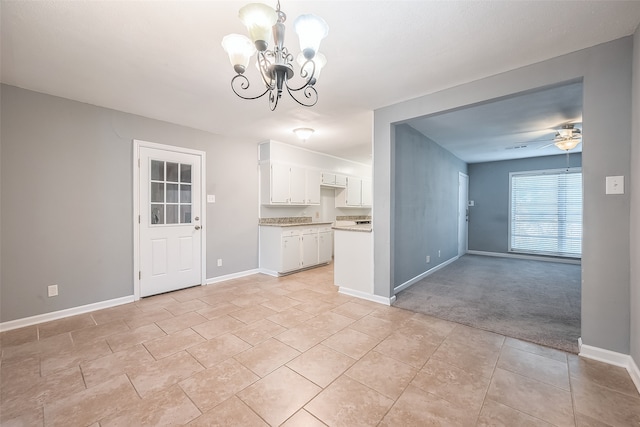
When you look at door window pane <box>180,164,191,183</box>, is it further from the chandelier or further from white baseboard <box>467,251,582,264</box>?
white baseboard <box>467,251,582,264</box>

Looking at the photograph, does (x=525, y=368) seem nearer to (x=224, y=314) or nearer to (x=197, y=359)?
(x=197, y=359)

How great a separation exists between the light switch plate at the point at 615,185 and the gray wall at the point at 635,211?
6 cm

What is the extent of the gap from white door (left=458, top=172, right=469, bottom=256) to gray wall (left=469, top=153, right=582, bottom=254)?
0.49 feet

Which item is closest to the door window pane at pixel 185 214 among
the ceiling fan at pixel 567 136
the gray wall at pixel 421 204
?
the gray wall at pixel 421 204

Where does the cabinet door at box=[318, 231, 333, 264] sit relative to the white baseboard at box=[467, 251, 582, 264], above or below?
above

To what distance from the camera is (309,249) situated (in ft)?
17.2

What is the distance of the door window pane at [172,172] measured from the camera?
383 centimetres

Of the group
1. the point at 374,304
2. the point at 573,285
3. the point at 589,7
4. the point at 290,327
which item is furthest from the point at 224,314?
the point at 573,285

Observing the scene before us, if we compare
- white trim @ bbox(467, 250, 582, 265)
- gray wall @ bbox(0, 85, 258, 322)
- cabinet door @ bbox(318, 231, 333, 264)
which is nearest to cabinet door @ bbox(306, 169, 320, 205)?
cabinet door @ bbox(318, 231, 333, 264)

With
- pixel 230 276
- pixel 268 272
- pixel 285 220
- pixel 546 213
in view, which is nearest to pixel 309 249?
pixel 285 220

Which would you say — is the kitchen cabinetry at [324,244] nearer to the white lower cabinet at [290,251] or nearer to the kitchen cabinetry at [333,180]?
the white lower cabinet at [290,251]

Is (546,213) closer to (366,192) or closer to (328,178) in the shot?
(366,192)

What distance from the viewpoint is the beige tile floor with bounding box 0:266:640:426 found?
1552 millimetres

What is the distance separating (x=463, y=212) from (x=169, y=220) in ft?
22.3
